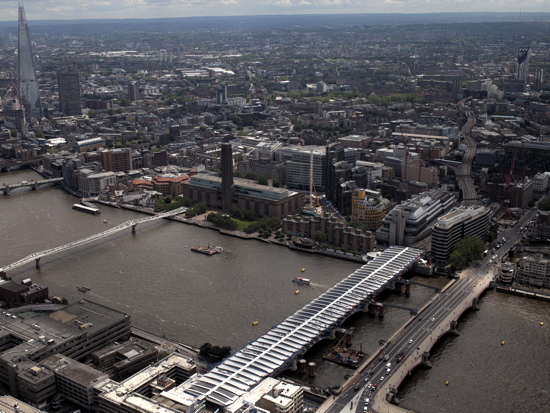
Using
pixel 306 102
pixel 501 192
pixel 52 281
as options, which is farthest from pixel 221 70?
pixel 52 281

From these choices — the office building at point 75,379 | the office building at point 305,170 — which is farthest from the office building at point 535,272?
the office building at point 75,379

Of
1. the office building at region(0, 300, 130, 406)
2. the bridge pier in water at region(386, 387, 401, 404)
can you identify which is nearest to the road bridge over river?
the office building at region(0, 300, 130, 406)

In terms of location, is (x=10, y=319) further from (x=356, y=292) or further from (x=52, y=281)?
(x=356, y=292)

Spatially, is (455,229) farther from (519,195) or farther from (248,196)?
(248,196)

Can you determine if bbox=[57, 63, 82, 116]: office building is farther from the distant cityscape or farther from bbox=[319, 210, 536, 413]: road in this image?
bbox=[319, 210, 536, 413]: road

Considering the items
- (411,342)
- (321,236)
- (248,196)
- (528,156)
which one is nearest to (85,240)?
(248,196)

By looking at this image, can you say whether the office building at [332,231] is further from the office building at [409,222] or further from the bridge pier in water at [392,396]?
the bridge pier in water at [392,396]
